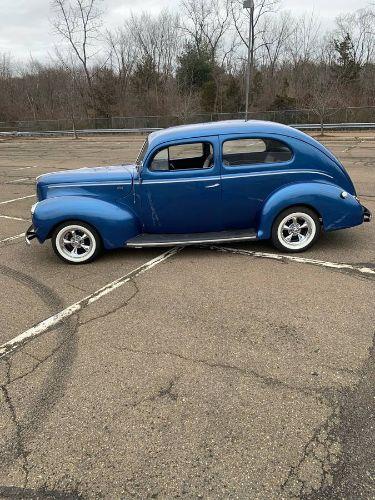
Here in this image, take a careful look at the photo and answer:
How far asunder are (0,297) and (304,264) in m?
3.70

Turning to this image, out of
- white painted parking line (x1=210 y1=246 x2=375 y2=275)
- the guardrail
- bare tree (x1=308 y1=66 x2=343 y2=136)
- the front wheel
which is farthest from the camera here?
the guardrail

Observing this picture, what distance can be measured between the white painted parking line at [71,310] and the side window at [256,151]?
1.65m

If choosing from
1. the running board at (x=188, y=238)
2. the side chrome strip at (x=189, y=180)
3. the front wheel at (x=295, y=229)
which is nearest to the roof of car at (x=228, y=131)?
the side chrome strip at (x=189, y=180)

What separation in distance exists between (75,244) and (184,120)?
33878mm

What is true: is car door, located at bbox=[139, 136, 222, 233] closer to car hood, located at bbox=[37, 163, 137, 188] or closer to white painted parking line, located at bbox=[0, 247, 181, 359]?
car hood, located at bbox=[37, 163, 137, 188]

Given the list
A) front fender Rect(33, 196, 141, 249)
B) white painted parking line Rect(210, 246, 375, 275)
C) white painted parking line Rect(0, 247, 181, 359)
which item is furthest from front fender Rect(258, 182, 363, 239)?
front fender Rect(33, 196, 141, 249)

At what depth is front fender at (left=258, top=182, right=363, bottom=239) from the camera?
551 cm

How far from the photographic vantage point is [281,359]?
3379mm

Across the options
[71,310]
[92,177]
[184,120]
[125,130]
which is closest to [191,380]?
[71,310]

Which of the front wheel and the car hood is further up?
the car hood

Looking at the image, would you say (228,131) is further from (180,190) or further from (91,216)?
(91,216)

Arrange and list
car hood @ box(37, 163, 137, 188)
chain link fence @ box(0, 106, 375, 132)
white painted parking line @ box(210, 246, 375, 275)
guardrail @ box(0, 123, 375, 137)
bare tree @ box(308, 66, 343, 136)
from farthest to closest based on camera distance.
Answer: chain link fence @ box(0, 106, 375, 132) → guardrail @ box(0, 123, 375, 137) → bare tree @ box(308, 66, 343, 136) → car hood @ box(37, 163, 137, 188) → white painted parking line @ box(210, 246, 375, 275)

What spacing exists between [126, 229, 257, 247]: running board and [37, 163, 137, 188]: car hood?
32.3 inches

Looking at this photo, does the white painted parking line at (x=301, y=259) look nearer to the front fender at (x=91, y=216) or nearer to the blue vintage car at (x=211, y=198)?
the blue vintage car at (x=211, y=198)
